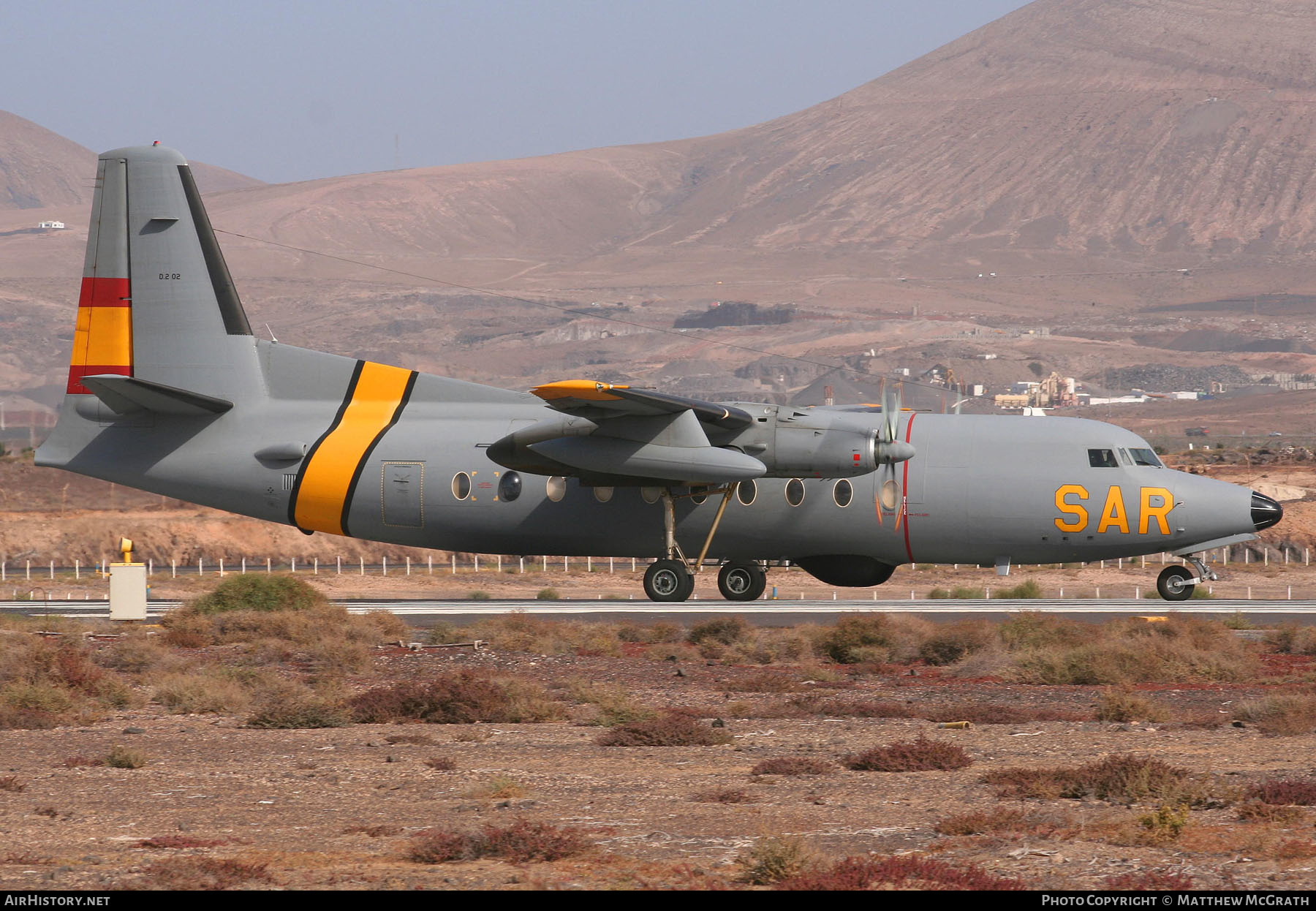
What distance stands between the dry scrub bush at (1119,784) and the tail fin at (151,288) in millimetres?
21810

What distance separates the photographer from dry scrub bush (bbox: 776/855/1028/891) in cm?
893

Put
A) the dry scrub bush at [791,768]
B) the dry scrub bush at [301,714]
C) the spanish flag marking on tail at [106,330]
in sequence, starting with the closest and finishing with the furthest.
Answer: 1. the dry scrub bush at [791,768]
2. the dry scrub bush at [301,714]
3. the spanish flag marking on tail at [106,330]

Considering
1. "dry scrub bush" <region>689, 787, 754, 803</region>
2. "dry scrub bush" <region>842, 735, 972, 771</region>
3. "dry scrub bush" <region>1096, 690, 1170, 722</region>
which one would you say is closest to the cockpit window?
"dry scrub bush" <region>1096, 690, 1170, 722</region>

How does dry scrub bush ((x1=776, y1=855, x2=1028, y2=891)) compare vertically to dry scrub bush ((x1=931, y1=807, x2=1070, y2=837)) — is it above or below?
above

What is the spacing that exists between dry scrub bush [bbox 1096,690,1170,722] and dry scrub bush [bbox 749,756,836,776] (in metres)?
4.28

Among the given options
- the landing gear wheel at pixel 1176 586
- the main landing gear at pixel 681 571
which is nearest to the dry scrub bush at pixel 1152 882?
the main landing gear at pixel 681 571

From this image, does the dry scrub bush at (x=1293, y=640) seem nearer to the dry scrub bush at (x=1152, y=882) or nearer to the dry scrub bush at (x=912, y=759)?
the dry scrub bush at (x=912, y=759)

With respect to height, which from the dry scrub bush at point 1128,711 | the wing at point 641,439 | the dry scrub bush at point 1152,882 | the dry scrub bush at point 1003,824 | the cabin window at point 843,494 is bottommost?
the dry scrub bush at point 1128,711

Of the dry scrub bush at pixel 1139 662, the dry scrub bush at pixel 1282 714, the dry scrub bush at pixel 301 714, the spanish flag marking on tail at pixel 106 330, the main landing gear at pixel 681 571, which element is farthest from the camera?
the spanish flag marking on tail at pixel 106 330

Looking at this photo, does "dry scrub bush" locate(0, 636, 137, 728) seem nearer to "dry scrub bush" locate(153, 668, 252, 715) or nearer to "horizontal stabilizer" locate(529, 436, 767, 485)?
"dry scrub bush" locate(153, 668, 252, 715)

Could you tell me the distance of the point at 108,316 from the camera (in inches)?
1201

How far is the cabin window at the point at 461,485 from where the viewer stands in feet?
94.6
